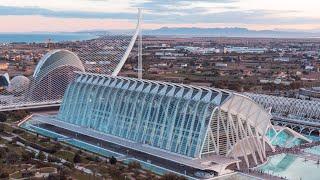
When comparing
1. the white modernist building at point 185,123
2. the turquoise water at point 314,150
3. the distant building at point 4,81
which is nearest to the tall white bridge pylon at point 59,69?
the distant building at point 4,81

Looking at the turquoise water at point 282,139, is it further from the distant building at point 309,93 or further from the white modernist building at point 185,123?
the distant building at point 309,93

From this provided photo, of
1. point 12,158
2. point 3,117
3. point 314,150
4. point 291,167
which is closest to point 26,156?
point 12,158

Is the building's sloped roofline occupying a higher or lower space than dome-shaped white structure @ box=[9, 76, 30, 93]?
higher

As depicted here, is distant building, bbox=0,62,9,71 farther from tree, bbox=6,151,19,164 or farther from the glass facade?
tree, bbox=6,151,19,164

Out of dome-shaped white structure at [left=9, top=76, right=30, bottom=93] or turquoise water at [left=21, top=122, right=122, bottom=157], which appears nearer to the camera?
turquoise water at [left=21, top=122, right=122, bottom=157]

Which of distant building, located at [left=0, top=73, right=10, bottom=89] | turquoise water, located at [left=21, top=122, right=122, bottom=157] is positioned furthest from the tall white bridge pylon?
turquoise water, located at [left=21, top=122, right=122, bottom=157]

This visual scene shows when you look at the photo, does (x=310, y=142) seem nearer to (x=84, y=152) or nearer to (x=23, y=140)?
(x=84, y=152)

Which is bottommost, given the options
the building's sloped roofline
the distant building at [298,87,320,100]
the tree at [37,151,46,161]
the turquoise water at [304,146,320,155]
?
the turquoise water at [304,146,320,155]
